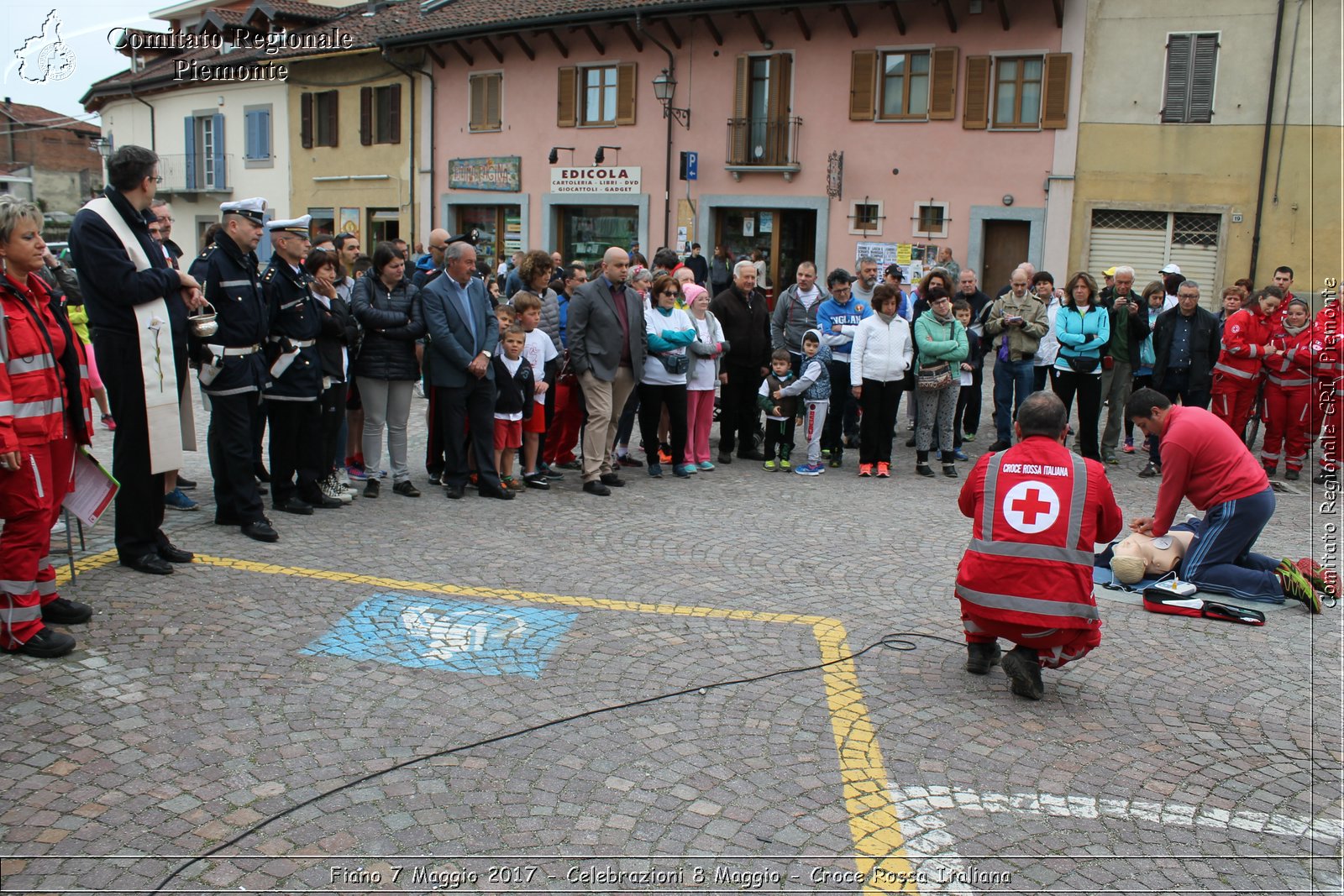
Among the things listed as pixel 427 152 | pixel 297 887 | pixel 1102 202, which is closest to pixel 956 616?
pixel 297 887

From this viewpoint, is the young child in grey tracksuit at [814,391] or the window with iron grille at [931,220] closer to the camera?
the young child in grey tracksuit at [814,391]

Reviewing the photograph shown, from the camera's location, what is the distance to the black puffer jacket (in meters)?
8.95

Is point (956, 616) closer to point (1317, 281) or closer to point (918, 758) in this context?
point (918, 758)

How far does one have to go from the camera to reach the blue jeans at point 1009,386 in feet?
40.7

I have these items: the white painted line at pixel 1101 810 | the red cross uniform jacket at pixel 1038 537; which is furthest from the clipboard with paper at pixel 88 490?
the red cross uniform jacket at pixel 1038 537

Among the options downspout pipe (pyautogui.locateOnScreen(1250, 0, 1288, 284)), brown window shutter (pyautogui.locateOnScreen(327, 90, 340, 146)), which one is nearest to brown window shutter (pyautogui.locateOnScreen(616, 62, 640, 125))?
brown window shutter (pyautogui.locateOnScreen(327, 90, 340, 146))

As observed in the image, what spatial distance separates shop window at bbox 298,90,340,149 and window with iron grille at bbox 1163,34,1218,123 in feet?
79.1

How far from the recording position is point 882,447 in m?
11.5

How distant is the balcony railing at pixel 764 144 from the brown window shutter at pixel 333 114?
14.6 m

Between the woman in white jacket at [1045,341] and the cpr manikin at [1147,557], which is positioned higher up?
the woman in white jacket at [1045,341]

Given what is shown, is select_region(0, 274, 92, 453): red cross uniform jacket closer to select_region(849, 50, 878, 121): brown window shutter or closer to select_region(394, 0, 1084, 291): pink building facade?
select_region(394, 0, 1084, 291): pink building facade

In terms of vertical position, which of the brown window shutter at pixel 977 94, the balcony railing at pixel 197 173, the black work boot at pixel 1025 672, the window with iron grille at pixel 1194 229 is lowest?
the black work boot at pixel 1025 672

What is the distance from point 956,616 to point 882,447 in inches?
191

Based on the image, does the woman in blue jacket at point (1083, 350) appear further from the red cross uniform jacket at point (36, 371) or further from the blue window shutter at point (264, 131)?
the blue window shutter at point (264, 131)
